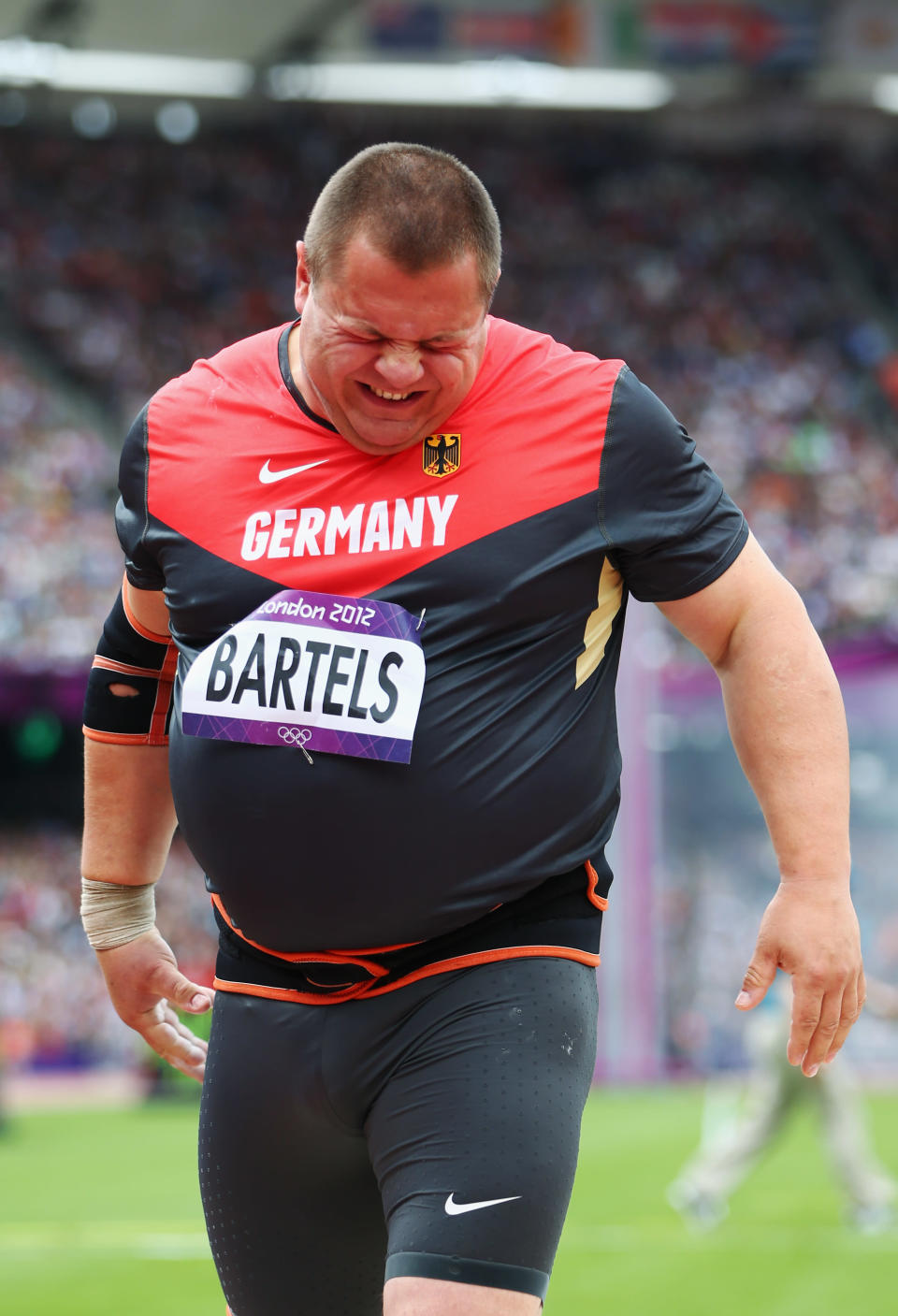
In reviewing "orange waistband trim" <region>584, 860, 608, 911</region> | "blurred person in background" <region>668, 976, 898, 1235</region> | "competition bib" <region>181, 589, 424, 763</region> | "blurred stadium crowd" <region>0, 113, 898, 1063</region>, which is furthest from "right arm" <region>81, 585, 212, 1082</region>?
"blurred stadium crowd" <region>0, 113, 898, 1063</region>

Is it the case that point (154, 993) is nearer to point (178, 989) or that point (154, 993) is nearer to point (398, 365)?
point (178, 989)

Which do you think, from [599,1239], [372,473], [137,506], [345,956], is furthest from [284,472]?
[599,1239]

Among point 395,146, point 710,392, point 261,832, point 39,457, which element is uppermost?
point 710,392

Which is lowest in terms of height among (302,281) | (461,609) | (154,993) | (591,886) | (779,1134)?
(779,1134)

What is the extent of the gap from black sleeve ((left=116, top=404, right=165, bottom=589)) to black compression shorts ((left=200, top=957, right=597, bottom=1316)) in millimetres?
695

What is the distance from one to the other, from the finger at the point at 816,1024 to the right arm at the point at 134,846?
104 cm

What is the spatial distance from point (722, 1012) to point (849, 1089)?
7096 mm

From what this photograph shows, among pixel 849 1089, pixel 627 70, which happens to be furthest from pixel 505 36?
pixel 849 1089

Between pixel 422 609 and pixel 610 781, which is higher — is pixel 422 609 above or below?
above

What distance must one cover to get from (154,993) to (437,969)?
780mm

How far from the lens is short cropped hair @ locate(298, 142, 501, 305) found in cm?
235

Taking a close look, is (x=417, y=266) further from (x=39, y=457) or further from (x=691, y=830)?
(x=39, y=457)

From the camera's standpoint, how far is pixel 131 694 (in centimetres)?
296

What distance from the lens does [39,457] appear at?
22656mm
